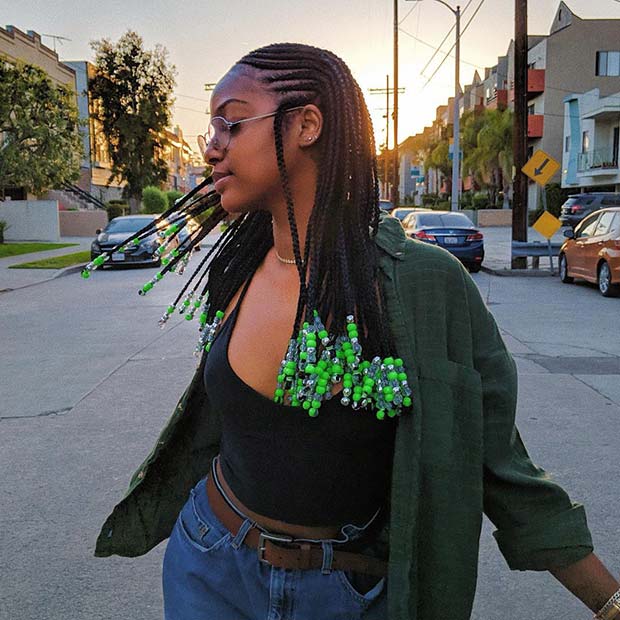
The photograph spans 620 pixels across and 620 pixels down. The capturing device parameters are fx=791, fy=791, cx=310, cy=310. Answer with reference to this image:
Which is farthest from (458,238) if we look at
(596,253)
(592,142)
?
Result: (592,142)

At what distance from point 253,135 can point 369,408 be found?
0.58 m

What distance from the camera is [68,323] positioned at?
36.4 feet

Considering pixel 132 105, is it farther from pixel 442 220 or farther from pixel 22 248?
pixel 442 220

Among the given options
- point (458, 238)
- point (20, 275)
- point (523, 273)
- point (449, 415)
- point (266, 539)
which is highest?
point (449, 415)

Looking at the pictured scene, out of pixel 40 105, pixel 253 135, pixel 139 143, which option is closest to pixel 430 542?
pixel 253 135

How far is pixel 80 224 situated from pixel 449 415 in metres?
40.8

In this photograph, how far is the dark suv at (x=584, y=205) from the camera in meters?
35.6

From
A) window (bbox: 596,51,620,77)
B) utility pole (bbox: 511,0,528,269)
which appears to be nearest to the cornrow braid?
utility pole (bbox: 511,0,528,269)

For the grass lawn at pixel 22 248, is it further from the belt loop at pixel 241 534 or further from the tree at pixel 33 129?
the belt loop at pixel 241 534

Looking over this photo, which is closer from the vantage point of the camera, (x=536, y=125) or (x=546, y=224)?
(x=546, y=224)

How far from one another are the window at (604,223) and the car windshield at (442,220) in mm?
4912

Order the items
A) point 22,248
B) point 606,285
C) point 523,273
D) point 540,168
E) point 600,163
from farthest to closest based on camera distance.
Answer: point 600,163 < point 22,248 < point 523,273 < point 540,168 < point 606,285

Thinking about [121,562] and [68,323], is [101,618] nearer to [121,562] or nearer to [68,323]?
[121,562]

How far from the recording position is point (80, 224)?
132 feet
